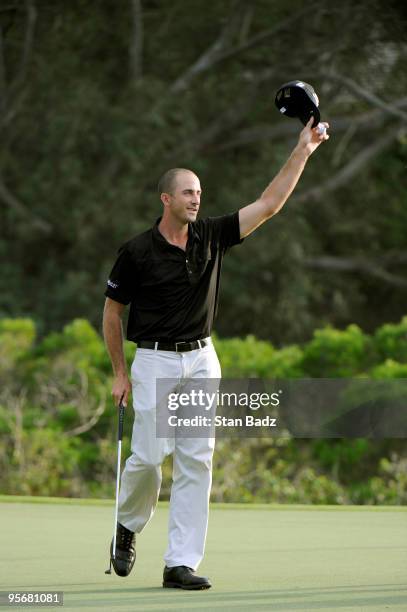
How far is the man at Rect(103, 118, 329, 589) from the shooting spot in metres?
5.73

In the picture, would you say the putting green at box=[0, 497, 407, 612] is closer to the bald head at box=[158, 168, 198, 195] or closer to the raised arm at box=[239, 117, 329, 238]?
the raised arm at box=[239, 117, 329, 238]

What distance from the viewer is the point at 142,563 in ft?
21.0

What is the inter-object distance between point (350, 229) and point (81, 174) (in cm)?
649

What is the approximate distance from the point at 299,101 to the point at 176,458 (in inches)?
63.5

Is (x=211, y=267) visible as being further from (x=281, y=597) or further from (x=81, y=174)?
(x=81, y=174)

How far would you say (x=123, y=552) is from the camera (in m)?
5.81

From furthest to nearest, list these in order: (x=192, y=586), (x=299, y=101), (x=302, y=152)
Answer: (x=299, y=101)
(x=302, y=152)
(x=192, y=586)

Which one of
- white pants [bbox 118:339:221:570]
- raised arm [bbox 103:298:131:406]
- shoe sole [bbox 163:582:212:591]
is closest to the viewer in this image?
shoe sole [bbox 163:582:212:591]

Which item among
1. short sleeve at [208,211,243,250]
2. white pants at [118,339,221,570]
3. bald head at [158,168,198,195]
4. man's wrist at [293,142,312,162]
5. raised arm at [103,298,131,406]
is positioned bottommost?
white pants at [118,339,221,570]

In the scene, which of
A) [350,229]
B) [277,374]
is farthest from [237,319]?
[277,374]

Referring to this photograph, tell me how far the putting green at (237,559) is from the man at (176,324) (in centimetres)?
32

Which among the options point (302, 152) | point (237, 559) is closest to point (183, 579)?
point (237, 559)

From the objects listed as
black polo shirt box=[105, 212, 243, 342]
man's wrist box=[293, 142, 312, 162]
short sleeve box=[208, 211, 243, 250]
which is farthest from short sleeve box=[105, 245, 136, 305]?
man's wrist box=[293, 142, 312, 162]

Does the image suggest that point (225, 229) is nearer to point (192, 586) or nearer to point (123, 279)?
point (123, 279)
